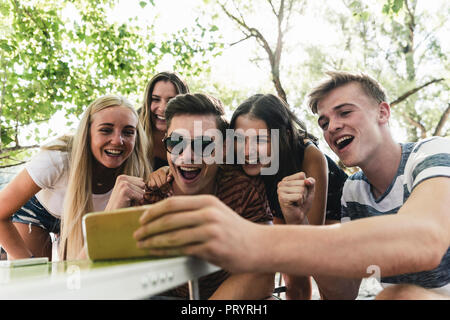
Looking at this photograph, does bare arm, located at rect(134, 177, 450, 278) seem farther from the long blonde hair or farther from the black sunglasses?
the long blonde hair

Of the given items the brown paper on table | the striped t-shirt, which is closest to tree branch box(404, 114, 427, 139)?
the striped t-shirt

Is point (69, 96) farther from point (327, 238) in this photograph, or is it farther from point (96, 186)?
point (327, 238)

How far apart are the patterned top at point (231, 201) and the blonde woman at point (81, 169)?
30.6 inches

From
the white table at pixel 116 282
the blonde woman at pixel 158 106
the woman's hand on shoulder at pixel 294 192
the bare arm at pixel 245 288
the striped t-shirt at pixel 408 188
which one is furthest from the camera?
the blonde woman at pixel 158 106

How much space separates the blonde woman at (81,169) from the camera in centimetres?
260

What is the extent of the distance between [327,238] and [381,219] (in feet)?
0.50

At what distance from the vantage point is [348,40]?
1117 cm

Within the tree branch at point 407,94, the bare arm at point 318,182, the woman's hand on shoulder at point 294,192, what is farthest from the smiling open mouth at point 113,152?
the tree branch at point 407,94

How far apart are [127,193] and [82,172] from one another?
0.82 m

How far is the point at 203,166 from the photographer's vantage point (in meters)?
1.98

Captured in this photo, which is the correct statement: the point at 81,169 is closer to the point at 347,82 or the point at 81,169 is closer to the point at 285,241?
the point at 347,82

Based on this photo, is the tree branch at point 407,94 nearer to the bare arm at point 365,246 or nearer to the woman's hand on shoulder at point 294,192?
the woman's hand on shoulder at point 294,192

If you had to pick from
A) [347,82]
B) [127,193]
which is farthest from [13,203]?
[347,82]
